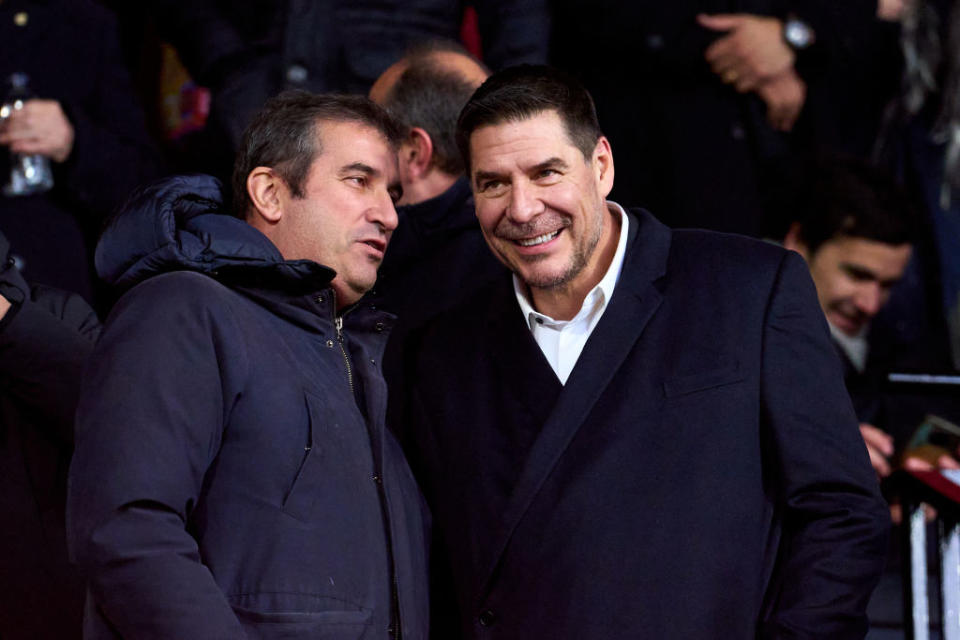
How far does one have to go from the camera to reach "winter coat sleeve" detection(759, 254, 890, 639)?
2.09 metres

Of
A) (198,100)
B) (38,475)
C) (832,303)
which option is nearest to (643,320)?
(38,475)

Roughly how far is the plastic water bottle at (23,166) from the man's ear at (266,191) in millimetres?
1480

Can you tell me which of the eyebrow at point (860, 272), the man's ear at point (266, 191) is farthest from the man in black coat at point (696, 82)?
the man's ear at point (266, 191)

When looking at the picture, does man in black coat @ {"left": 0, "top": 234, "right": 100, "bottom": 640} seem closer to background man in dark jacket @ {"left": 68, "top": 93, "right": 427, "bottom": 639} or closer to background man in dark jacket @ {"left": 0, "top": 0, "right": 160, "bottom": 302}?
background man in dark jacket @ {"left": 68, "top": 93, "right": 427, "bottom": 639}

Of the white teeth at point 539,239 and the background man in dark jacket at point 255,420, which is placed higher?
the white teeth at point 539,239

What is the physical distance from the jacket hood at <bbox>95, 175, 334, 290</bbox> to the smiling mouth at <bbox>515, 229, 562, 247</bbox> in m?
0.40

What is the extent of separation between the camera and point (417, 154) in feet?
10.4

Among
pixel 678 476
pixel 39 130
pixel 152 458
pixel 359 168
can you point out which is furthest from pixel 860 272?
pixel 152 458

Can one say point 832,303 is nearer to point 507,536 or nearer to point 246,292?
point 507,536

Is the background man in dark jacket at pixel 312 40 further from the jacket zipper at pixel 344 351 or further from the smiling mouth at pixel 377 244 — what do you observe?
the jacket zipper at pixel 344 351

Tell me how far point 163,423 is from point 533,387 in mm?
790

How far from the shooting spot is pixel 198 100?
4727 millimetres

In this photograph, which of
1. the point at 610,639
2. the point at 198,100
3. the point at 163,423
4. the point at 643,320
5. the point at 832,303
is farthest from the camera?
the point at 198,100

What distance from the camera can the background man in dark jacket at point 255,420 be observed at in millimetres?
1819
